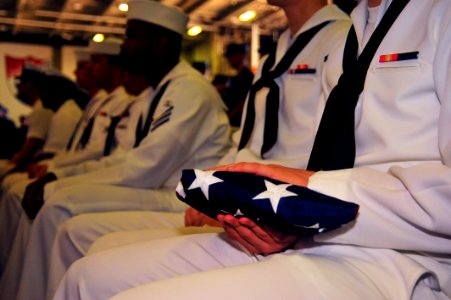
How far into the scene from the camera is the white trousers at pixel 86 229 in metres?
2.13

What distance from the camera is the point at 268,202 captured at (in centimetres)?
109

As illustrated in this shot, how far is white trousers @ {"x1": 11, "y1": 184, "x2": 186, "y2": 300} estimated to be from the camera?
2.47 meters

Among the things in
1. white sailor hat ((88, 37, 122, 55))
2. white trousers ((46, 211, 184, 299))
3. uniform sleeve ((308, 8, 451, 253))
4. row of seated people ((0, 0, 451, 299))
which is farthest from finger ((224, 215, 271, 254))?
white sailor hat ((88, 37, 122, 55))

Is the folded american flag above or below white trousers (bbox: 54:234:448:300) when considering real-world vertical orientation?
above

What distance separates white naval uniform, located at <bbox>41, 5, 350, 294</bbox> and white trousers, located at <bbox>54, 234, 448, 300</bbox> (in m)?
0.72

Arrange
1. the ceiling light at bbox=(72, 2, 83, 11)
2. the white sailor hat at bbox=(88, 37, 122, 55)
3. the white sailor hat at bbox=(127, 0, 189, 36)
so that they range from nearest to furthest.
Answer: the white sailor hat at bbox=(127, 0, 189, 36)
the white sailor hat at bbox=(88, 37, 122, 55)
the ceiling light at bbox=(72, 2, 83, 11)

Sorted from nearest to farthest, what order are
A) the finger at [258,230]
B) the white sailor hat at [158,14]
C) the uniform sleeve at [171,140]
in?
the finger at [258,230], the uniform sleeve at [171,140], the white sailor hat at [158,14]

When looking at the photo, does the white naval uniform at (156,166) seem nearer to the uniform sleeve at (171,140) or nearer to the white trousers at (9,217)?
the uniform sleeve at (171,140)

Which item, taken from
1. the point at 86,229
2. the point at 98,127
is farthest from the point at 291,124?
the point at 98,127

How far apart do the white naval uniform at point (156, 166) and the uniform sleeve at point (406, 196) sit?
5.29ft

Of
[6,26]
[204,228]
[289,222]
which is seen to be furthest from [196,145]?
[6,26]

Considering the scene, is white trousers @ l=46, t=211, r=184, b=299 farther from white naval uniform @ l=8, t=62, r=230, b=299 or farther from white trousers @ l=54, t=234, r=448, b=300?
white trousers @ l=54, t=234, r=448, b=300

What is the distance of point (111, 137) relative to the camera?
3.83 metres

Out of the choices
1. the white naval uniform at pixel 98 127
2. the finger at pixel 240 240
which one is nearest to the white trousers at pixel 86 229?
the finger at pixel 240 240
